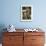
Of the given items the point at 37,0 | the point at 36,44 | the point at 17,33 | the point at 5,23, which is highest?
the point at 37,0

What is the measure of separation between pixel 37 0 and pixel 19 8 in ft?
2.05

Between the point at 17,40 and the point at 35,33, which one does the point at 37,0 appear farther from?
the point at 17,40

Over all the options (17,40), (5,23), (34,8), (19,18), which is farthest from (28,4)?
(17,40)

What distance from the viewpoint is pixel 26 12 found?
4148 mm

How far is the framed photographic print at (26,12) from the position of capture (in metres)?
4.12

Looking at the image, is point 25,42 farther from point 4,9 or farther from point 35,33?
point 4,9

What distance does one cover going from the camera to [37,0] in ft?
13.6

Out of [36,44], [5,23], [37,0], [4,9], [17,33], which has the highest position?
[37,0]

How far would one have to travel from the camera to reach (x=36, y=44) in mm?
3697

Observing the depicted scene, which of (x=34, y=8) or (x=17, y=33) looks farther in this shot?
(x=34, y=8)

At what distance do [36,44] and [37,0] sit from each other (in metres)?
1.40

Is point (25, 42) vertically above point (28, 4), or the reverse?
point (28, 4)

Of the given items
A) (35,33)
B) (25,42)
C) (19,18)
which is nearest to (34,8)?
(19,18)

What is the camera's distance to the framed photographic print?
162 inches
